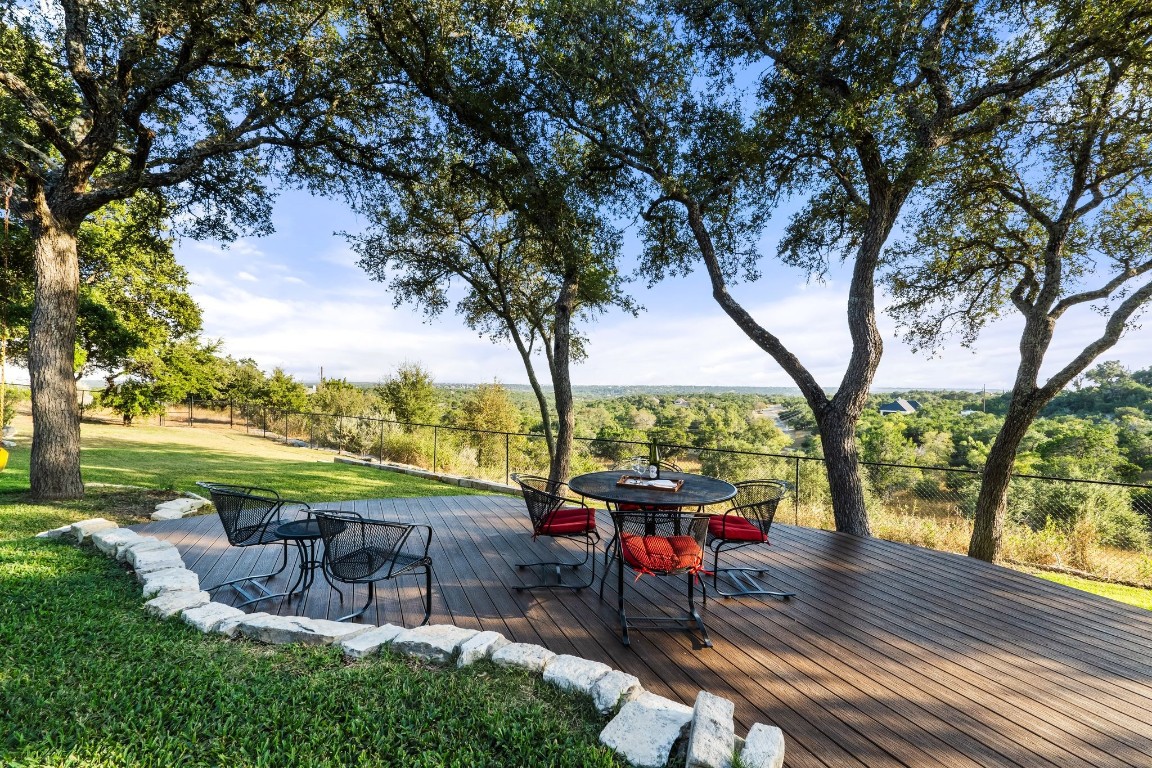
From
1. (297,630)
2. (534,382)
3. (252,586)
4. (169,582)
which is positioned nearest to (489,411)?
(534,382)

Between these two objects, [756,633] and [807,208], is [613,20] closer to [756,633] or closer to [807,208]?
[807,208]

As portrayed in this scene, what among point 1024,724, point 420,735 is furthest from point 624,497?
point 1024,724

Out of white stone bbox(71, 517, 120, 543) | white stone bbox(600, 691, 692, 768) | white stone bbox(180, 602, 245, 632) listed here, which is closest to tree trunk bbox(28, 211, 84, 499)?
white stone bbox(71, 517, 120, 543)

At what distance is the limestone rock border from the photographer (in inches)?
66.3

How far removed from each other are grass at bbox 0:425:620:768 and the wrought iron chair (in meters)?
0.88

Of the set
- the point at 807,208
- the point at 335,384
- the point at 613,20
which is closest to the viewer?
the point at 613,20

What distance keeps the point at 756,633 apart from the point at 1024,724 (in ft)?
3.85

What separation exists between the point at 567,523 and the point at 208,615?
2.31 meters

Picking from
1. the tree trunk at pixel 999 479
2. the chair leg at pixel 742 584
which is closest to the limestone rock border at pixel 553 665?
the chair leg at pixel 742 584

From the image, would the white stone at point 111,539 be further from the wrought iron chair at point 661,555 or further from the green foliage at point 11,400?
the green foliage at point 11,400

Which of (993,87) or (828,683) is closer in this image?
(828,683)

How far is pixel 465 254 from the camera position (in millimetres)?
9445

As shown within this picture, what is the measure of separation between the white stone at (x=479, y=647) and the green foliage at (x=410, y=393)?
18169mm

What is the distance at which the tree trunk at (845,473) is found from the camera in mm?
5449
